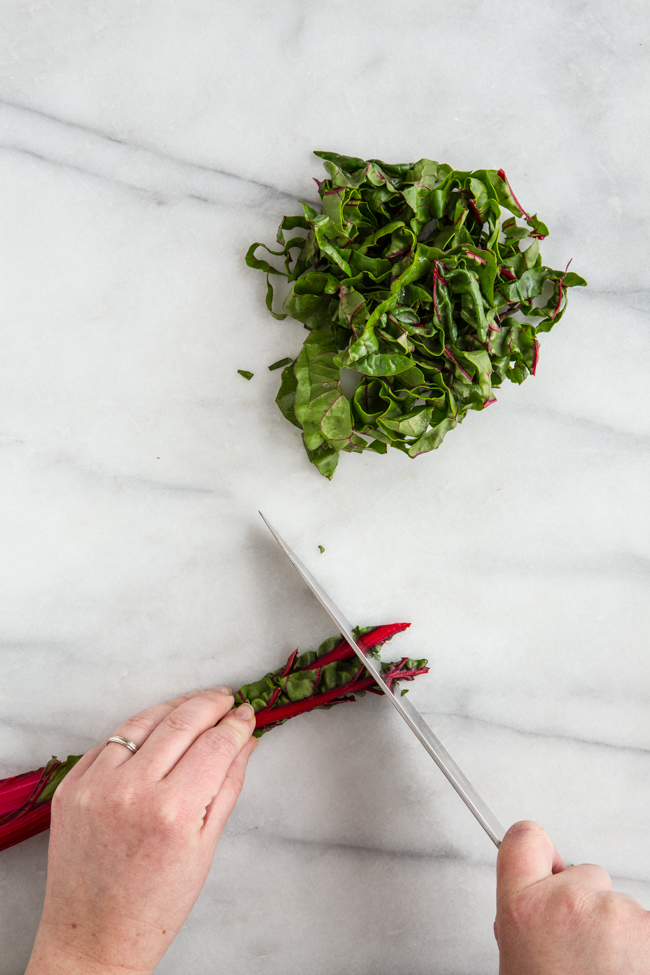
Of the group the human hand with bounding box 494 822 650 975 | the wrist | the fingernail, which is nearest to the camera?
the human hand with bounding box 494 822 650 975

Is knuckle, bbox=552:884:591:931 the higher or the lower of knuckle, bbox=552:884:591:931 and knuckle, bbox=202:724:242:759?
the higher

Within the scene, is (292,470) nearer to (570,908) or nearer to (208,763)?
(208,763)

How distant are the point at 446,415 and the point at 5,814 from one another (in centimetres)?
102

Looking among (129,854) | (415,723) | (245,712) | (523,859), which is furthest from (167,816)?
(523,859)

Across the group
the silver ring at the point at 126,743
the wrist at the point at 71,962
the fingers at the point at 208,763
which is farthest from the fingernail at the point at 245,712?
the wrist at the point at 71,962

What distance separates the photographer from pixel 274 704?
3.84ft

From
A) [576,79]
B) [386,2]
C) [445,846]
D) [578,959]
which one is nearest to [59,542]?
[445,846]

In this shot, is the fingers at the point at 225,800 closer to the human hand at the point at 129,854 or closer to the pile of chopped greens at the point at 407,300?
the human hand at the point at 129,854

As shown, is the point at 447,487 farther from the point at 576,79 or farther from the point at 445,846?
the point at 576,79

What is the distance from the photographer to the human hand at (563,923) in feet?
2.78

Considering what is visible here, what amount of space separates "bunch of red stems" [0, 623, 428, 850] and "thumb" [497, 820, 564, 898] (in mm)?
309

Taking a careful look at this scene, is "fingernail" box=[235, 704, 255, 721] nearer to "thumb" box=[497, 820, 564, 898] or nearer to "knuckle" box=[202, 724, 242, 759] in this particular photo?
"knuckle" box=[202, 724, 242, 759]

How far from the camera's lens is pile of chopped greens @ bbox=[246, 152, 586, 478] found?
1.05m

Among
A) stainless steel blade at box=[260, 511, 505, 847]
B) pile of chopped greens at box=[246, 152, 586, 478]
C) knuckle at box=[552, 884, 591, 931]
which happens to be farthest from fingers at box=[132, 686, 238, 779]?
Answer: knuckle at box=[552, 884, 591, 931]
